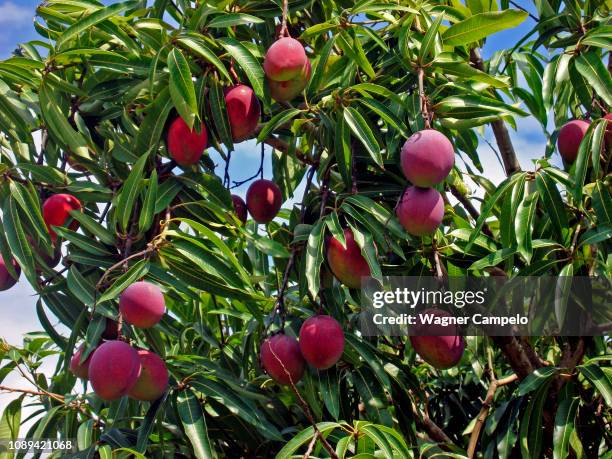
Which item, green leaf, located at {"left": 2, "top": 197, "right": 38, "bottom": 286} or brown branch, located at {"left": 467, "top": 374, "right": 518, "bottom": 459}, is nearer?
green leaf, located at {"left": 2, "top": 197, "right": 38, "bottom": 286}

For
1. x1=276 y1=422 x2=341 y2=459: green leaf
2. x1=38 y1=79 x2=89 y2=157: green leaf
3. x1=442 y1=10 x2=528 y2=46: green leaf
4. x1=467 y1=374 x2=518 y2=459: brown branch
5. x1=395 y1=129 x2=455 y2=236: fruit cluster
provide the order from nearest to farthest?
1. x1=276 y1=422 x2=341 y2=459: green leaf
2. x1=395 y1=129 x2=455 y2=236: fruit cluster
3. x1=442 y1=10 x2=528 y2=46: green leaf
4. x1=38 y1=79 x2=89 y2=157: green leaf
5. x1=467 y1=374 x2=518 y2=459: brown branch

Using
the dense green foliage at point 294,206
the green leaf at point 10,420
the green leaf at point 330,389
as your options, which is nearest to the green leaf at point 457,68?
the dense green foliage at point 294,206

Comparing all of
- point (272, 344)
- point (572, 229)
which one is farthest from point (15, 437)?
point (572, 229)

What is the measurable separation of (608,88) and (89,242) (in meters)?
1.06

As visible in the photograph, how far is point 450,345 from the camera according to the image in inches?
A: 61.2

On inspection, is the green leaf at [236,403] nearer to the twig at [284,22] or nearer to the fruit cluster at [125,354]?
the fruit cluster at [125,354]

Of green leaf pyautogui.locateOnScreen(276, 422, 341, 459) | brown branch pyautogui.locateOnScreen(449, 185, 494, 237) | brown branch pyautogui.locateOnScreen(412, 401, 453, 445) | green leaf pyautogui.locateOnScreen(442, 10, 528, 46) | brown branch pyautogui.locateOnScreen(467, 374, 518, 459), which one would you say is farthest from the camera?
brown branch pyautogui.locateOnScreen(449, 185, 494, 237)

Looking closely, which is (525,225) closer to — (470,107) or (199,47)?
(470,107)

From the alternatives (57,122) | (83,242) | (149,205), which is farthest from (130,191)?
(57,122)

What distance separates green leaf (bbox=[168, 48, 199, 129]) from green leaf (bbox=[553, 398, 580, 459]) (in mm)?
906

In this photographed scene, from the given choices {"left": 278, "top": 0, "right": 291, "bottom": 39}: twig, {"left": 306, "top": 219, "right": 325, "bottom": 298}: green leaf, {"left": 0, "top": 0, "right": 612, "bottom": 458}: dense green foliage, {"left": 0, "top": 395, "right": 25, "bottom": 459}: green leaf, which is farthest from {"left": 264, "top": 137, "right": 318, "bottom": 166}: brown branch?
{"left": 0, "top": 395, "right": 25, "bottom": 459}: green leaf

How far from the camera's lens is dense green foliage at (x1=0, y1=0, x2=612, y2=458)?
4.89ft

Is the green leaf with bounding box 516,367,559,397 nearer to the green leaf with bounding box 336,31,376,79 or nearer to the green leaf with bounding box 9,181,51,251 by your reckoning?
the green leaf with bounding box 336,31,376,79

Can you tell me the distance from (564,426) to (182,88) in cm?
97
